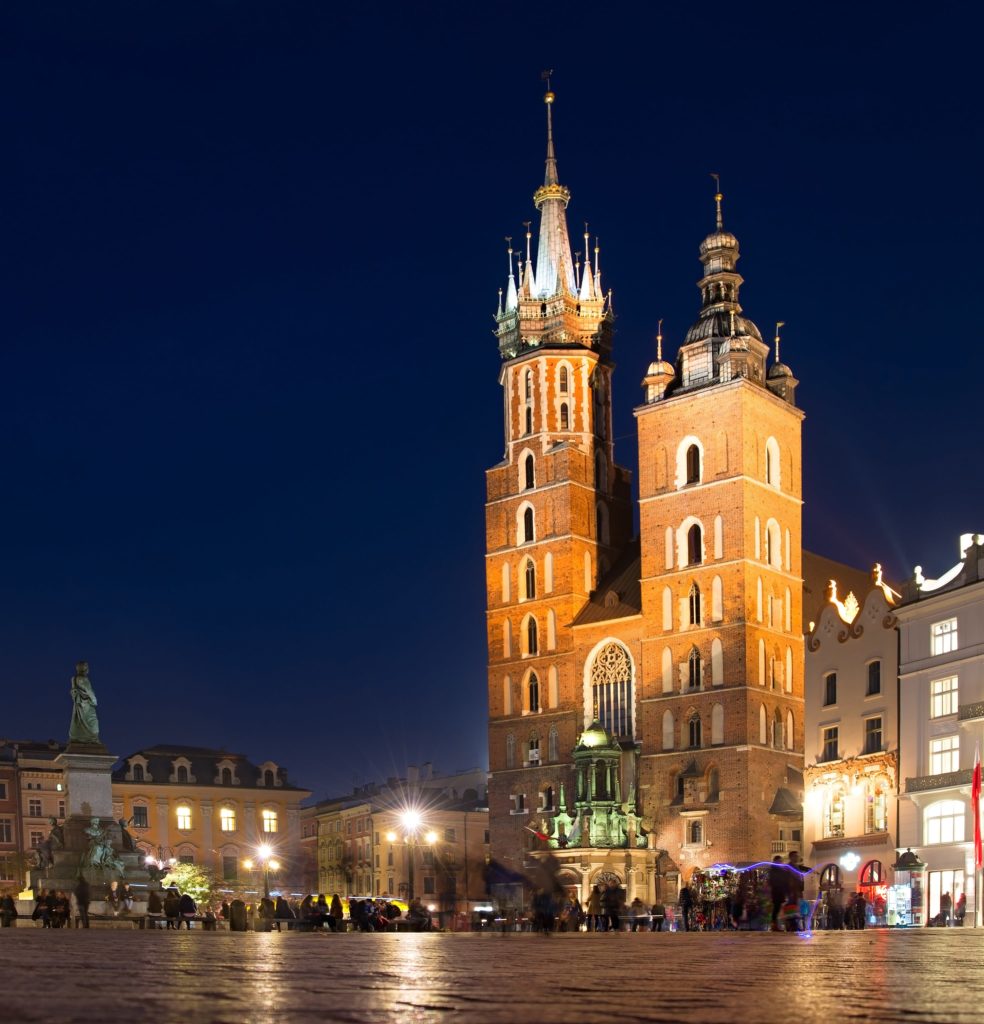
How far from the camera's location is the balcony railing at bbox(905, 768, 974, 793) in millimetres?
41594

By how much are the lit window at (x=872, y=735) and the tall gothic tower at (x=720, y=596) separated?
14.5 meters

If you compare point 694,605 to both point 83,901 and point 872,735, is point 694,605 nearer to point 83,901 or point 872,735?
point 872,735

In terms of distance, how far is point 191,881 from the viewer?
72375 mm

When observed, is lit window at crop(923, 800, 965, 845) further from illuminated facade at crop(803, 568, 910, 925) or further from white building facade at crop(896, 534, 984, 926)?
illuminated facade at crop(803, 568, 910, 925)

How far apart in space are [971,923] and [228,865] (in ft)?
193

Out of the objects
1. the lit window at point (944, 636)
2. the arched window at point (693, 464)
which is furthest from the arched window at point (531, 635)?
the lit window at point (944, 636)

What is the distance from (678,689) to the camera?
221 ft

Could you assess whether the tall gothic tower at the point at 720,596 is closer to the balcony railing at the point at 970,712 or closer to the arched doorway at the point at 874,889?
the arched doorway at the point at 874,889

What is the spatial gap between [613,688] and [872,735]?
21661mm

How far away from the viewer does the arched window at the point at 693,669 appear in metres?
66.9

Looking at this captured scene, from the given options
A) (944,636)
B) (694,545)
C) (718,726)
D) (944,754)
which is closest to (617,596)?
(694,545)

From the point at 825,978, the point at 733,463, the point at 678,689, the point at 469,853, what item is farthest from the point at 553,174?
the point at 825,978

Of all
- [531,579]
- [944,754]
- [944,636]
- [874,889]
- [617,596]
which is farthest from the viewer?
[531,579]

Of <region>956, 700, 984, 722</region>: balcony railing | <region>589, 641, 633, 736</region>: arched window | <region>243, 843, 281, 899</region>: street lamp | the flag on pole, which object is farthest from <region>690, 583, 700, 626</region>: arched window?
<region>243, 843, 281, 899</region>: street lamp
